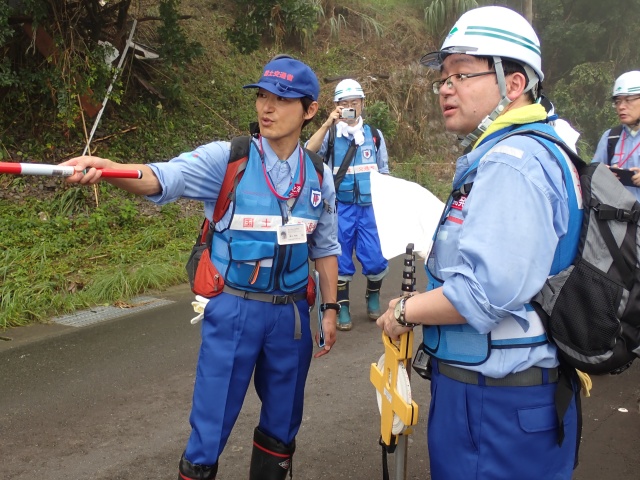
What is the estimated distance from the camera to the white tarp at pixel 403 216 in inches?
101

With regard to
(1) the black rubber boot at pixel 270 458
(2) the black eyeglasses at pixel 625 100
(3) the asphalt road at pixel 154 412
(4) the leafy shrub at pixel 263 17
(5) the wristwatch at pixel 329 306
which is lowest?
(3) the asphalt road at pixel 154 412

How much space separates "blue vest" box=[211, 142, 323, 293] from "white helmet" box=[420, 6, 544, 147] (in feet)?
3.52

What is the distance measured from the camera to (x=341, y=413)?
4559mm

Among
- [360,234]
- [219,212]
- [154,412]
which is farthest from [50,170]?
[360,234]

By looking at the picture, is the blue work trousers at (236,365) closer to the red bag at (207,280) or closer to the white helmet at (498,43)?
the red bag at (207,280)

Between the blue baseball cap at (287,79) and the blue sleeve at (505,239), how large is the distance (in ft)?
4.31

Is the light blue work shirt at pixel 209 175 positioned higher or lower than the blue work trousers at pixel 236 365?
higher

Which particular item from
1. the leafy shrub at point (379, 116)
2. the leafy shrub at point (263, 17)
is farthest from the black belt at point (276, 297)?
the leafy shrub at point (379, 116)

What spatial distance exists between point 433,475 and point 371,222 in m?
4.24

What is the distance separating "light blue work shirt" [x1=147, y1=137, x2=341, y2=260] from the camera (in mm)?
2748

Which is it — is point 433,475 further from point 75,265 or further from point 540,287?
point 75,265

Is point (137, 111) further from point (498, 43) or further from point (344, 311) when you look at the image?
point (498, 43)

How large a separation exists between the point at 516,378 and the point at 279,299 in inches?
48.4

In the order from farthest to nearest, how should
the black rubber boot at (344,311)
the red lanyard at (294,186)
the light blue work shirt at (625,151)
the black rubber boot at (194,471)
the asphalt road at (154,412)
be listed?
the black rubber boot at (344,311) < the light blue work shirt at (625,151) < the asphalt road at (154,412) < the red lanyard at (294,186) < the black rubber boot at (194,471)
